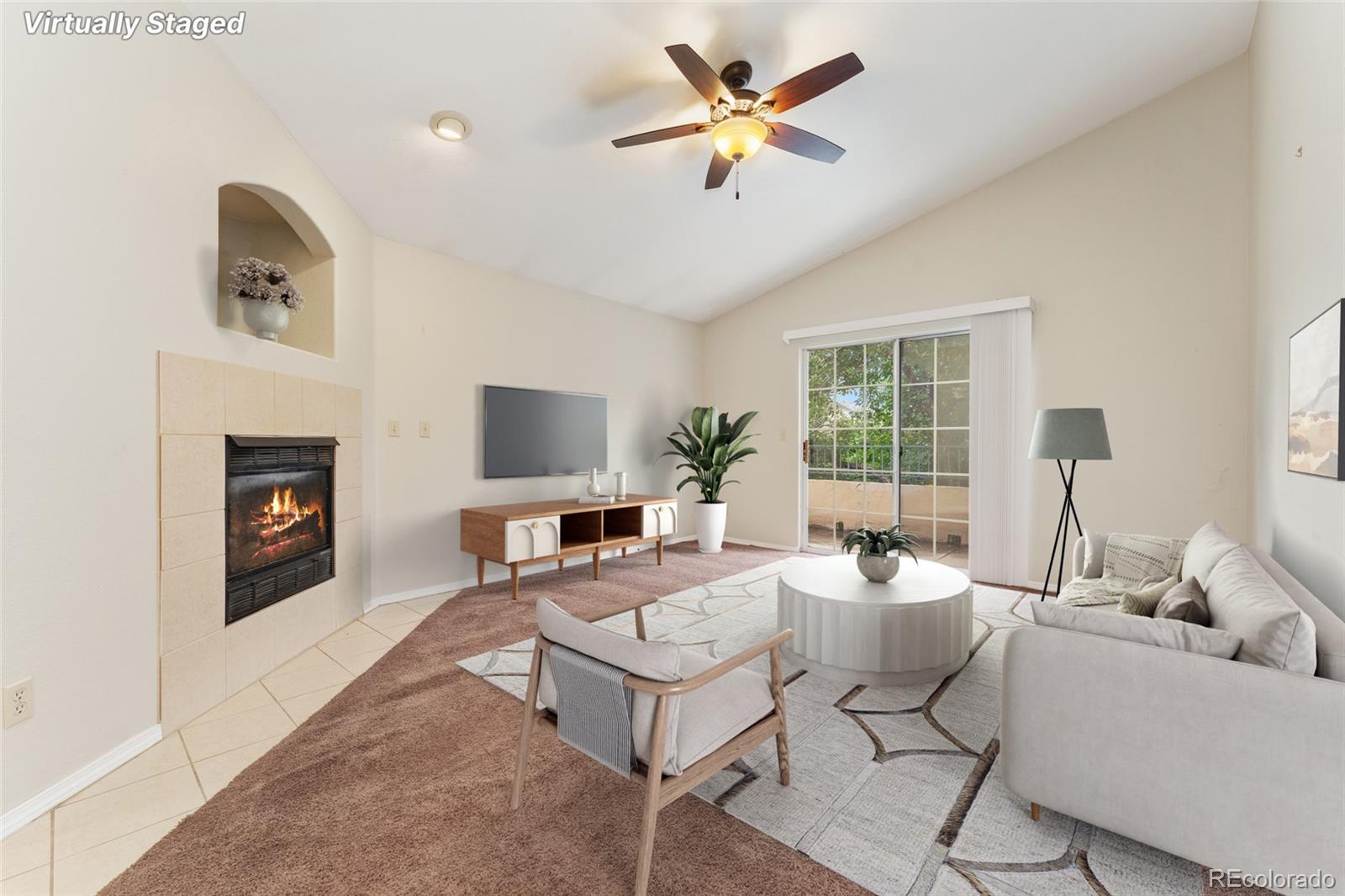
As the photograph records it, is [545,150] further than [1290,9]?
Yes

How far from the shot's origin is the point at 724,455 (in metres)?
5.68

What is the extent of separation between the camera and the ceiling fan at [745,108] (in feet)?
7.53

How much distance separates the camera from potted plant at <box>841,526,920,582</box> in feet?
9.23

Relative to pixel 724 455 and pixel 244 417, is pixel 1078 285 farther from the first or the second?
pixel 244 417

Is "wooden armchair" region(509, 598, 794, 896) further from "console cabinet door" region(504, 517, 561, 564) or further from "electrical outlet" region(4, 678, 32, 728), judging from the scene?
"console cabinet door" region(504, 517, 561, 564)

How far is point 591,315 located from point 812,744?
13.8 feet

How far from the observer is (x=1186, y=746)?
135 cm

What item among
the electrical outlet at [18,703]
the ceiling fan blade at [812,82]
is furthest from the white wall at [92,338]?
the ceiling fan blade at [812,82]

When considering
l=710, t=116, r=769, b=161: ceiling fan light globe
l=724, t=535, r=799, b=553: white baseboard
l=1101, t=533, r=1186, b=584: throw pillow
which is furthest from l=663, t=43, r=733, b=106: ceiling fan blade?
l=724, t=535, r=799, b=553: white baseboard

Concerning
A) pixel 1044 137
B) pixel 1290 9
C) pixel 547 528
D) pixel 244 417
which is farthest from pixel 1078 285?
pixel 244 417

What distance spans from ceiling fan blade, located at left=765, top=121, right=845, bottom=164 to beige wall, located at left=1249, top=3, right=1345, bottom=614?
1.70 metres

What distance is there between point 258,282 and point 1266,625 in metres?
3.78

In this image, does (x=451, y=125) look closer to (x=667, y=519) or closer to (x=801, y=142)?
(x=801, y=142)

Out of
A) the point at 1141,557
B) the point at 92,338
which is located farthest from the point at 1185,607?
the point at 92,338
